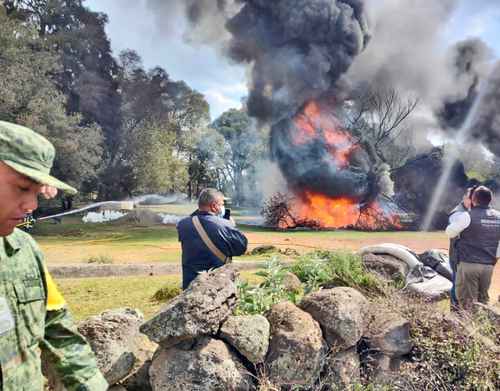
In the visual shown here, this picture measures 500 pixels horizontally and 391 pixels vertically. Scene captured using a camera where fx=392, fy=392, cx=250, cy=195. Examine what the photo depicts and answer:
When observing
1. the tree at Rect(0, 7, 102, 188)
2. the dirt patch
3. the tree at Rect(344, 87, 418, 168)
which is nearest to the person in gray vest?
the dirt patch

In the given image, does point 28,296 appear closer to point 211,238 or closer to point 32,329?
point 32,329

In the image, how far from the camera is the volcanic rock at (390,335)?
3.46m

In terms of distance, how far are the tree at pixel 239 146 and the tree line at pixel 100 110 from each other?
0.27m

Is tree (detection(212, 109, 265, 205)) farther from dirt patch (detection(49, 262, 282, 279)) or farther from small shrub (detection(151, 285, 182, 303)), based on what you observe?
small shrub (detection(151, 285, 182, 303))

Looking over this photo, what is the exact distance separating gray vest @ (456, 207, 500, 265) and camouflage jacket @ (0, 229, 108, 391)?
15.4 feet

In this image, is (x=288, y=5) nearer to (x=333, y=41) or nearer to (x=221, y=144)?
(x=333, y=41)

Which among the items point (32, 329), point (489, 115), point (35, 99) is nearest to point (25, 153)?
point (32, 329)

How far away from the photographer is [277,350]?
316 centimetres

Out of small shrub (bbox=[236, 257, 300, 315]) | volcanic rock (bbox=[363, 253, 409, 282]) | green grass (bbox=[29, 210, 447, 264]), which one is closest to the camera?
small shrub (bbox=[236, 257, 300, 315])

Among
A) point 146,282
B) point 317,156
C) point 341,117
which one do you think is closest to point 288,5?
point 341,117

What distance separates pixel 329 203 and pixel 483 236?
20755mm

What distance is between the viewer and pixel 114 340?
10.3 ft

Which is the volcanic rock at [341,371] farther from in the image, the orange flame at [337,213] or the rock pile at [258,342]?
the orange flame at [337,213]

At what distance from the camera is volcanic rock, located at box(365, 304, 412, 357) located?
3.46 m
